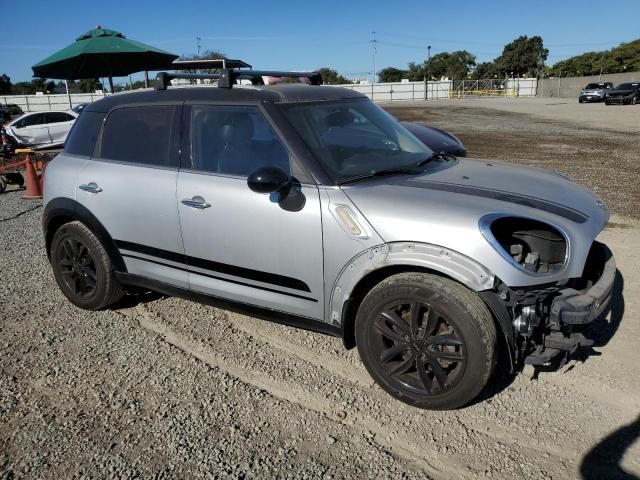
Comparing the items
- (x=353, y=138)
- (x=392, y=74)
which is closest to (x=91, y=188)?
(x=353, y=138)

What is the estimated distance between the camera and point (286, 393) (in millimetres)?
3207

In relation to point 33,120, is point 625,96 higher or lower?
lower

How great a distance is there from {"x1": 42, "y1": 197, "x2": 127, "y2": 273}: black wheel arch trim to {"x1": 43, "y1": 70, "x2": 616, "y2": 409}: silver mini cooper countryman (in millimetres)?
17

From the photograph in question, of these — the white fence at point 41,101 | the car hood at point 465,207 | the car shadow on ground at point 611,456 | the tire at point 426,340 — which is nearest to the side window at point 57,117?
the car hood at point 465,207

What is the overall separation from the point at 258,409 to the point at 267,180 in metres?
1.33

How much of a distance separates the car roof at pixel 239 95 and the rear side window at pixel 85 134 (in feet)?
0.41

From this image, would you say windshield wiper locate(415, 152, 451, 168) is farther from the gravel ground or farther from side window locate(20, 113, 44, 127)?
side window locate(20, 113, 44, 127)

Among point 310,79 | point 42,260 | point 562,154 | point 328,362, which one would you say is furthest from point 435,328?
point 562,154

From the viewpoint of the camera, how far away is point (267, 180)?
9.56ft

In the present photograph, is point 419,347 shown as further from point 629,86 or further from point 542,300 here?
point 629,86

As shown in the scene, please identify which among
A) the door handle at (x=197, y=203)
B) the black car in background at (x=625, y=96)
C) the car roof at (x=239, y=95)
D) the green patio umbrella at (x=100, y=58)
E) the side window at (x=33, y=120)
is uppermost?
the green patio umbrella at (x=100, y=58)

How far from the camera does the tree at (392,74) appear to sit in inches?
4572

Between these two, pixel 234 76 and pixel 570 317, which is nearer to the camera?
pixel 570 317

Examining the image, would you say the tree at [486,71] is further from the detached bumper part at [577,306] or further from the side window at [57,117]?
the detached bumper part at [577,306]
